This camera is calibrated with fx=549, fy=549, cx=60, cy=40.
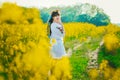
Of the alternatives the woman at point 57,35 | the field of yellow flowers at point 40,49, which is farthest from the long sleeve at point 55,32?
the field of yellow flowers at point 40,49

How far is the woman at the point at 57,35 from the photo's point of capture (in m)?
6.35

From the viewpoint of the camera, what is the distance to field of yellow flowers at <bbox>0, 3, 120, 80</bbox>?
6.32m

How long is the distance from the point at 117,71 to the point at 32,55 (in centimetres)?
101

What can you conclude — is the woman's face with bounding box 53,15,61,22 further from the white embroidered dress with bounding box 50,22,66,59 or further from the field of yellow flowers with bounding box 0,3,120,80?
the field of yellow flowers with bounding box 0,3,120,80

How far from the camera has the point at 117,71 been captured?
643 cm

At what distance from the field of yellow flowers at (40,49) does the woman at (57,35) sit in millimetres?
62

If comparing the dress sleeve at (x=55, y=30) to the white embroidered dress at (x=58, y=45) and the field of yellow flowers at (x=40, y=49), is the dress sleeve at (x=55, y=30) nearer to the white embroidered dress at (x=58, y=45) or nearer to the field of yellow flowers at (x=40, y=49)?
the white embroidered dress at (x=58, y=45)

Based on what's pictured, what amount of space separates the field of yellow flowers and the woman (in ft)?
0.20

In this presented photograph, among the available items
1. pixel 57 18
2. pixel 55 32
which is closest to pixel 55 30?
pixel 55 32

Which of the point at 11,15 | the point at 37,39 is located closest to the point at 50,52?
the point at 37,39

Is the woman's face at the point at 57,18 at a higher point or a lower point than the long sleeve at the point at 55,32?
higher

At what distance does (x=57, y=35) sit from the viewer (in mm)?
6383

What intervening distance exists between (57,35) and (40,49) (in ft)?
0.84

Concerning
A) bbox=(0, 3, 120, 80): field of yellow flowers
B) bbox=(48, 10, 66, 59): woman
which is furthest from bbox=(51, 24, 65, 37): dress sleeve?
bbox=(0, 3, 120, 80): field of yellow flowers
